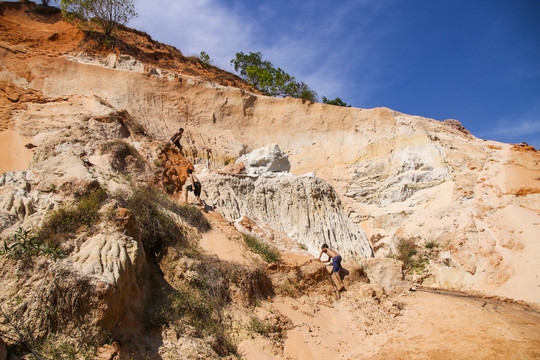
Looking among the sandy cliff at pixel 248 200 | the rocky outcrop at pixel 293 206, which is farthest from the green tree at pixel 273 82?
the rocky outcrop at pixel 293 206

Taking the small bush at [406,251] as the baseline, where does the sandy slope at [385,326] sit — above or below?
below

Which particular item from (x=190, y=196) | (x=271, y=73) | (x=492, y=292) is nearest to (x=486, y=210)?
(x=492, y=292)

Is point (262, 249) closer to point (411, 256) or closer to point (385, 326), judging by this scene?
point (385, 326)

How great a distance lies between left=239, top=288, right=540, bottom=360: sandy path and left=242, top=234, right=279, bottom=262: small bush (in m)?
1.76

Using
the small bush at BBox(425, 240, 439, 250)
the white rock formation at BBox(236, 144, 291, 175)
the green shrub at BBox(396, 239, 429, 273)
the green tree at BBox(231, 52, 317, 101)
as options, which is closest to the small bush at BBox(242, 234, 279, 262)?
the green shrub at BBox(396, 239, 429, 273)

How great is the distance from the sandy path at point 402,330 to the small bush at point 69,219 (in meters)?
3.61

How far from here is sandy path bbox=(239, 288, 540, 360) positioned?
7730 millimetres

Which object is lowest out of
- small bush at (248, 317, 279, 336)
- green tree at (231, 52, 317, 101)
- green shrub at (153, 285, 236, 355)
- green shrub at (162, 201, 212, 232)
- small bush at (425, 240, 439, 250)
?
small bush at (248, 317, 279, 336)

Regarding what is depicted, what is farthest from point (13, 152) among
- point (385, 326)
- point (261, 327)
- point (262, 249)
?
point (385, 326)

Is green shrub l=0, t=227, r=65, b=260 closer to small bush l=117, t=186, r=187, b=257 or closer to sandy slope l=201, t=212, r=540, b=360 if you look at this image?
small bush l=117, t=186, r=187, b=257

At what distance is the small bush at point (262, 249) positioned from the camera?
36.3 ft

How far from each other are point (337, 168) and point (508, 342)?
14908 mm

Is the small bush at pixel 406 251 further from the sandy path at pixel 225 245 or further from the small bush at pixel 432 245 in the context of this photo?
the sandy path at pixel 225 245

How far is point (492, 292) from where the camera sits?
13.1 metres
